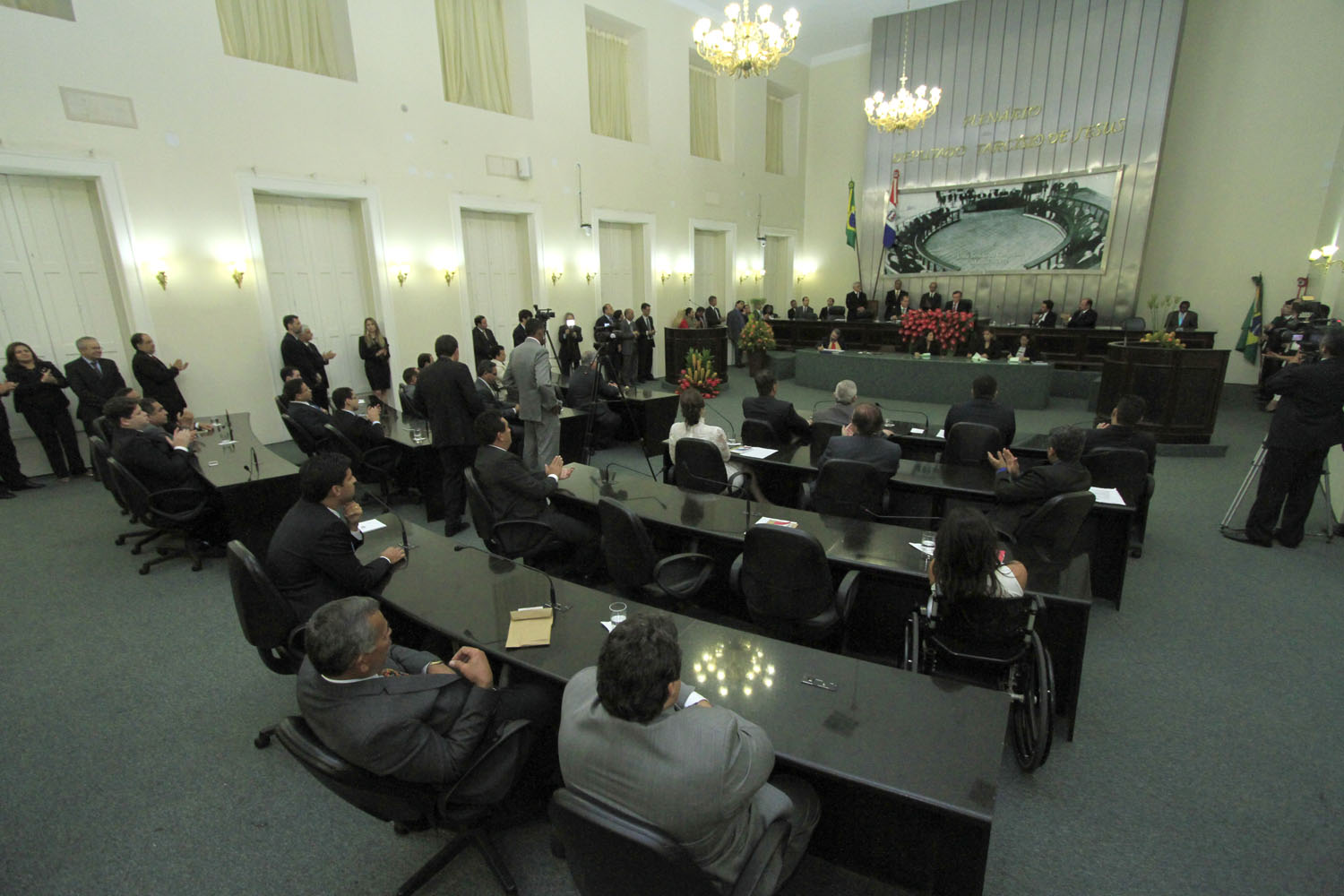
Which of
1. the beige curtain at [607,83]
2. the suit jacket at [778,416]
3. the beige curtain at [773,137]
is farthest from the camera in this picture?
the beige curtain at [773,137]

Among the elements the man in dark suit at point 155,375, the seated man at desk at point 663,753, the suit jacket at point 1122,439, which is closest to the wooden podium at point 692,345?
the man in dark suit at point 155,375

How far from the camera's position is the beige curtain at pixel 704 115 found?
13.3m

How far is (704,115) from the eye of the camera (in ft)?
44.7

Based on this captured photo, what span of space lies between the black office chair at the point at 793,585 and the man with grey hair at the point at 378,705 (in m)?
1.37

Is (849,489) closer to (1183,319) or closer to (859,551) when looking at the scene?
(859,551)

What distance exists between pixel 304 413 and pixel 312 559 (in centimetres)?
353

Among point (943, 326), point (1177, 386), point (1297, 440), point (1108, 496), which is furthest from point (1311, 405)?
point (943, 326)

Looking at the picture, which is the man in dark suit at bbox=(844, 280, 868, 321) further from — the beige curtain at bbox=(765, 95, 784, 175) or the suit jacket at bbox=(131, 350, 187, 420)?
the suit jacket at bbox=(131, 350, 187, 420)

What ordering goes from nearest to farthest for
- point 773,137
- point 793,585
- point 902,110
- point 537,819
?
1. point 537,819
2. point 793,585
3. point 902,110
4. point 773,137

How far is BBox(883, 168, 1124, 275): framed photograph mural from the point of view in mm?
12336

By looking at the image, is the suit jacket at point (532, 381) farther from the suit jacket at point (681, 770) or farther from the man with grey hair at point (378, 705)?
the suit jacket at point (681, 770)

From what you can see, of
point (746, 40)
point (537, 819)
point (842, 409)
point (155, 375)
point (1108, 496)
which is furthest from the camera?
point (746, 40)

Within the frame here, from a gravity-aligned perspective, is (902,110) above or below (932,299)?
above

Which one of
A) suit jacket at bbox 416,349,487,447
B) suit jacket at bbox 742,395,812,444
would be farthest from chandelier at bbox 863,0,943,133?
suit jacket at bbox 416,349,487,447
